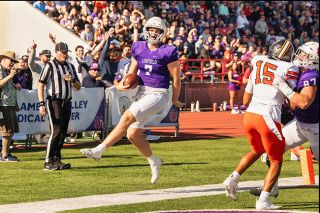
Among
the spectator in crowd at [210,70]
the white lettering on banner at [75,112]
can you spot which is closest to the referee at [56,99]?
the white lettering on banner at [75,112]

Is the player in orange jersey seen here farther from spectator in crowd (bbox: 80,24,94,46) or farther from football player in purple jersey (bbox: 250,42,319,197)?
spectator in crowd (bbox: 80,24,94,46)

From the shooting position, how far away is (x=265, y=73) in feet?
39.4

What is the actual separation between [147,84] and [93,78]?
28.4ft

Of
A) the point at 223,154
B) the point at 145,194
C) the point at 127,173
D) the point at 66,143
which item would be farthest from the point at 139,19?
the point at 145,194

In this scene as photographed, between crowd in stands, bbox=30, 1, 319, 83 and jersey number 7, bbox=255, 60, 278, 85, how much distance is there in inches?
432

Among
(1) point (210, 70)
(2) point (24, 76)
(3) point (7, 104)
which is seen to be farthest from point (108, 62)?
(1) point (210, 70)

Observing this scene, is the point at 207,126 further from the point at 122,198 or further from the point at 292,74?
the point at 292,74

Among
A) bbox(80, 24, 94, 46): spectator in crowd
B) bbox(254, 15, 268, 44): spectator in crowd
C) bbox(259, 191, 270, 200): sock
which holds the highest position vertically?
bbox(80, 24, 94, 46): spectator in crowd

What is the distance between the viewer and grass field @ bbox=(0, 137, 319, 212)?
42.5 ft

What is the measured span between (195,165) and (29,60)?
5.23m

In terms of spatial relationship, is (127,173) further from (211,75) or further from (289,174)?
(211,75)

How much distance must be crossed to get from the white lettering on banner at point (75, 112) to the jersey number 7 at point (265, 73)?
27.8ft

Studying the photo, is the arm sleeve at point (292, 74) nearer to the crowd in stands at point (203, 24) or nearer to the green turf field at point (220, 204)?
the green turf field at point (220, 204)

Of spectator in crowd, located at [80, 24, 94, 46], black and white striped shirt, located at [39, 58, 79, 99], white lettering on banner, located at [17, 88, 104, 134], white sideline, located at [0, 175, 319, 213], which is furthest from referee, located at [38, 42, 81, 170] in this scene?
spectator in crowd, located at [80, 24, 94, 46]
